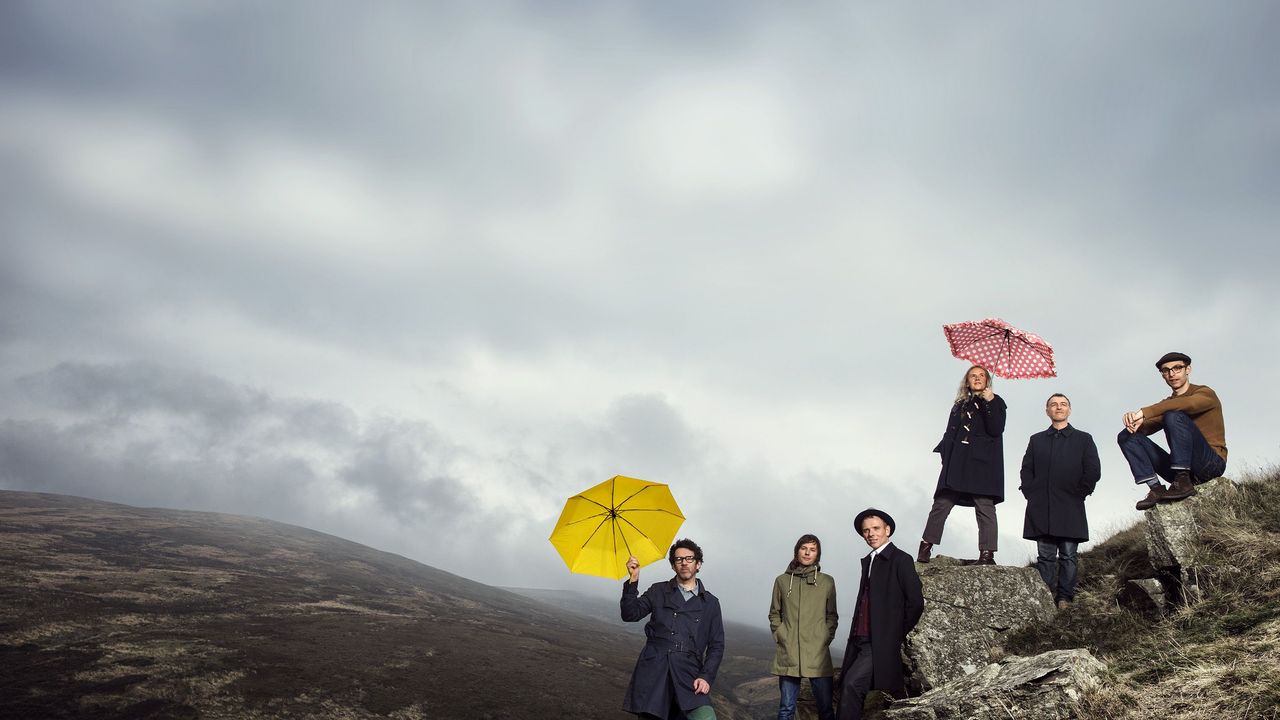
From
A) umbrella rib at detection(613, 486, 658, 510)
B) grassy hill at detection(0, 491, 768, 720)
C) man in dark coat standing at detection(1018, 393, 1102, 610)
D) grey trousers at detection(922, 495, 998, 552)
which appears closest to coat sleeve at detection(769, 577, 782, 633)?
umbrella rib at detection(613, 486, 658, 510)

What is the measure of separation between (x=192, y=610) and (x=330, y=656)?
8475 mm

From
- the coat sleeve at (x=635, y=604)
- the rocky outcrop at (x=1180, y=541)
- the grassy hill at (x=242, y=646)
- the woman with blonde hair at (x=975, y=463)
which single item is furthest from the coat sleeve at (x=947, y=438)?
the grassy hill at (x=242, y=646)

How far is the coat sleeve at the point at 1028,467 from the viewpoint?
8.54 metres

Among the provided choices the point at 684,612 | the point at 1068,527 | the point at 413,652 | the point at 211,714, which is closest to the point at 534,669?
the point at 413,652

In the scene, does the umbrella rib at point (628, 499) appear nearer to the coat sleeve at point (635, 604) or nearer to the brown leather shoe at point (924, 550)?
the coat sleeve at point (635, 604)

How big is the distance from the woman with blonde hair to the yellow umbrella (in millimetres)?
3887

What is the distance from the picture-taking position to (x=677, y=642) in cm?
664

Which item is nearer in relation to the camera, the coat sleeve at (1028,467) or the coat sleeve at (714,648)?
the coat sleeve at (714,648)

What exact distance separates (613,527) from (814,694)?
3.10m

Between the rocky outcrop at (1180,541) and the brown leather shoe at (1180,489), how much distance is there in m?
0.08

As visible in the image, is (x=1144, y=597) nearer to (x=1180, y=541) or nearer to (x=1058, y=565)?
(x=1180, y=541)

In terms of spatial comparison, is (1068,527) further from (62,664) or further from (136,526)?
(136,526)

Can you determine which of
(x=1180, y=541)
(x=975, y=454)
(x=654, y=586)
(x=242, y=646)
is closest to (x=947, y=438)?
(x=975, y=454)

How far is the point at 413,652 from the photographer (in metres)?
19.2
